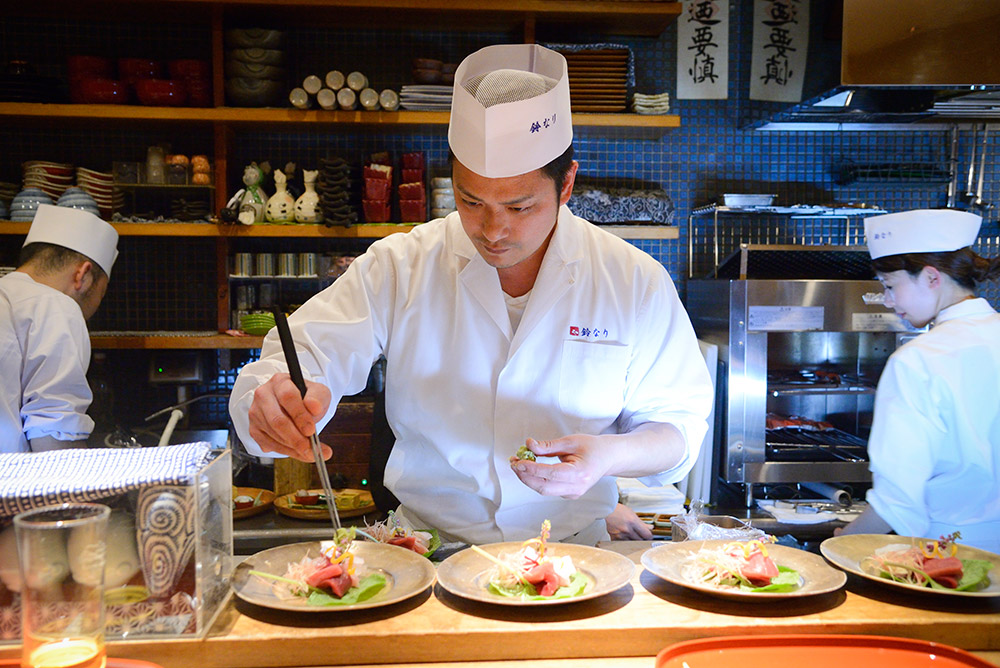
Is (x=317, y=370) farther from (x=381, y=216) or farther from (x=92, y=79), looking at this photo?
(x=92, y=79)

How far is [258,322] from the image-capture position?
3.64 m

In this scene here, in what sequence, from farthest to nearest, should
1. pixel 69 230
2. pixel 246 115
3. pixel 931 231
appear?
pixel 246 115
pixel 69 230
pixel 931 231

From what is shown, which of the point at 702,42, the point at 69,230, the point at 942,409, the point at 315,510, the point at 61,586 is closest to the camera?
the point at 61,586

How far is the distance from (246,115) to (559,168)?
2.24 metres

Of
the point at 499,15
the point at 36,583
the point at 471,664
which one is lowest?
the point at 471,664

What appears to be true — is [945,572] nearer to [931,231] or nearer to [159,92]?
[931,231]

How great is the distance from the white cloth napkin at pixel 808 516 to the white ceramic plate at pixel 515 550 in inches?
84.5

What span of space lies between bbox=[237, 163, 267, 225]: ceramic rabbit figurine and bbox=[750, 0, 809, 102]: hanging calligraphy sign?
241cm

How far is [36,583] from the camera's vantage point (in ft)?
2.91

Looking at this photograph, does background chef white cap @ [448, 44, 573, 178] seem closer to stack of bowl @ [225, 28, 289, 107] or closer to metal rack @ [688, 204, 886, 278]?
stack of bowl @ [225, 28, 289, 107]

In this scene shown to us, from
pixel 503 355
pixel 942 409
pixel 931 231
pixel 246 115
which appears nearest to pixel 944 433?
pixel 942 409

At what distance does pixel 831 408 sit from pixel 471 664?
2.90m

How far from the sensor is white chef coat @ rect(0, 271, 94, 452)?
9.52ft

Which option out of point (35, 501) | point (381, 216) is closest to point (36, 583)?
point (35, 501)
